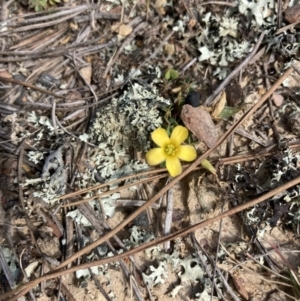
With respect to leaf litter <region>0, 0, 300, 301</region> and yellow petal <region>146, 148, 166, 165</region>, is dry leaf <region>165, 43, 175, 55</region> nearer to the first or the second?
leaf litter <region>0, 0, 300, 301</region>

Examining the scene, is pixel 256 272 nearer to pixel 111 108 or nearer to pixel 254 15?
pixel 111 108

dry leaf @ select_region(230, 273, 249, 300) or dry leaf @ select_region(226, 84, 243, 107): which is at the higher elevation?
dry leaf @ select_region(226, 84, 243, 107)

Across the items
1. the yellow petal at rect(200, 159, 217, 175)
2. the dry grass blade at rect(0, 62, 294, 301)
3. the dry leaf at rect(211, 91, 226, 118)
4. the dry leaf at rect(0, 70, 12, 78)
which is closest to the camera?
the dry grass blade at rect(0, 62, 294, 301)

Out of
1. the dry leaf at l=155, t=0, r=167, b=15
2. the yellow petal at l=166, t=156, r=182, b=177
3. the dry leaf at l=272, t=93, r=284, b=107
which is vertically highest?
the dry leaf at l=155, t=0, r=167, b=15

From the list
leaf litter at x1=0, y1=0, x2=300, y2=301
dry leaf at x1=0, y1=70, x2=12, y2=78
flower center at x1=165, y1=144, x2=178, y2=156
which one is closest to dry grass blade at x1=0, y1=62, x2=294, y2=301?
leaf litter at x1=0, y1=0, x2=300, y2=301

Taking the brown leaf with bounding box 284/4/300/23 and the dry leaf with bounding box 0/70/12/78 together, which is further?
the dry leaf with bounding box 0/70/12/78

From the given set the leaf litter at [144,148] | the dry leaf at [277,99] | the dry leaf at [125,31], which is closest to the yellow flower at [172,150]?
the leaf litter at [144,148]

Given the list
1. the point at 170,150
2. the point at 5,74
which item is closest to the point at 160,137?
the point at 170,150

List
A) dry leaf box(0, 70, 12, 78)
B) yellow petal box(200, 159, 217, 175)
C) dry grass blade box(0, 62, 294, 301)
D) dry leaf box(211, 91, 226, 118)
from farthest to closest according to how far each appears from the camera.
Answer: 1. dry leaf box(0, 70, 12, 78)
2. dry leaf box(211, 91, 226, 118)
3. yellow petal box(200, 159, 217, 175)
4. dry grass blade box(0, 62, 294, 301)
